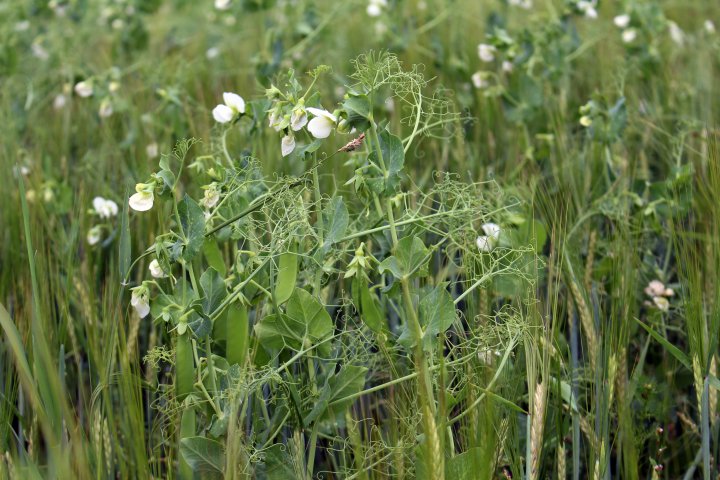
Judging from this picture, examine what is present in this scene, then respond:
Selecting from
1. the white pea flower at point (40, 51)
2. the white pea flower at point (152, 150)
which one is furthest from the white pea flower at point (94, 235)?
the white pea flower at point (40, 51)

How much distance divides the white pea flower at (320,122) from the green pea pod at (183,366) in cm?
30

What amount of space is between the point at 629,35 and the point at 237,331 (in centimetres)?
157

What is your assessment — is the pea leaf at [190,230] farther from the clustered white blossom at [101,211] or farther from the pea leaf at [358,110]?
the clustered white blossom at [101,211]

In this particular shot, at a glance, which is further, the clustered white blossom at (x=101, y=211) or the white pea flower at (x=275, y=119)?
the clustered white blossom at (x=101, y=211)

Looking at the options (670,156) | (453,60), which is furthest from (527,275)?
(453,60)

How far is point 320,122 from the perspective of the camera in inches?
44.4

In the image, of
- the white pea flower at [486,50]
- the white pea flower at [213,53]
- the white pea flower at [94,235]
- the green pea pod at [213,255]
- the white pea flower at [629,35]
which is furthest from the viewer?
the white pea flower at [213,53]

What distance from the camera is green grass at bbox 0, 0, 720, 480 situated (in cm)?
112

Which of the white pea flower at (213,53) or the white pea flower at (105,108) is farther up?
the white pea flower at (105,108)

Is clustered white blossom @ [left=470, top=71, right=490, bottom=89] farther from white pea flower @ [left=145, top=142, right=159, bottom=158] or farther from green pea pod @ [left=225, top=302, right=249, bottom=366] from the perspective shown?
green pea pod @ [left=225, top=302, right=249, bottom=366]

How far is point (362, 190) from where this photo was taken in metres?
1.17

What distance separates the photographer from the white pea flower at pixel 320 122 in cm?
112

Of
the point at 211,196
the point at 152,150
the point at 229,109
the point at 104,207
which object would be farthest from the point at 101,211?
the point at 211,196

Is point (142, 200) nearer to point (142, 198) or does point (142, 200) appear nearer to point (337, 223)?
point (142, 198)
